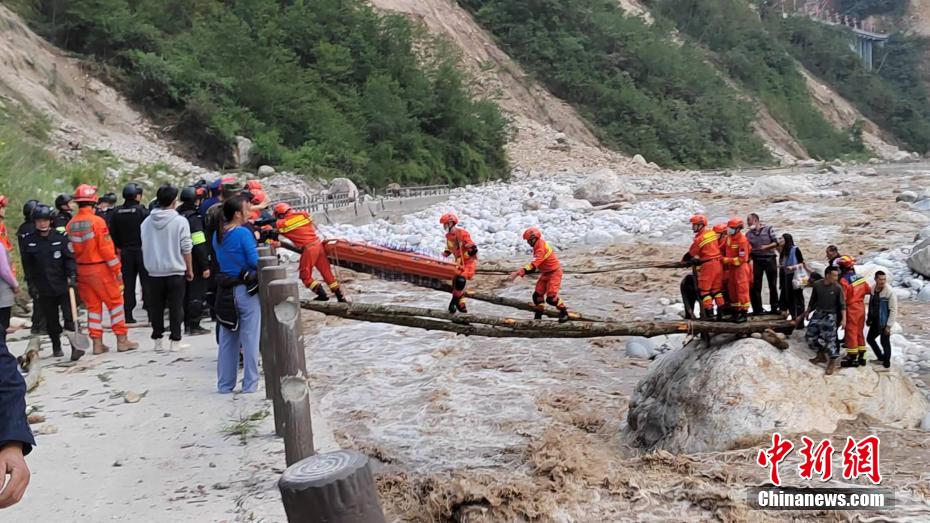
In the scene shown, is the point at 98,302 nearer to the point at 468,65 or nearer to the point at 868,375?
the point at 868,375

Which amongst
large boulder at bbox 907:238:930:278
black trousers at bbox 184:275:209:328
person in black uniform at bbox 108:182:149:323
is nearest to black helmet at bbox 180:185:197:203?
person in black uniform at bbox 108:182:149:323

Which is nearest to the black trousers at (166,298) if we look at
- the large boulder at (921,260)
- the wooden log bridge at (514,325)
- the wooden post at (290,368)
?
the wooden log bridge at (514,325)

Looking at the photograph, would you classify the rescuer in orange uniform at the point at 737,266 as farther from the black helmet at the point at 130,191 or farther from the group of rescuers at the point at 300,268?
the black helmet at the point at 130,191

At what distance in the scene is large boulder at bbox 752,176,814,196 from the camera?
23688 mm

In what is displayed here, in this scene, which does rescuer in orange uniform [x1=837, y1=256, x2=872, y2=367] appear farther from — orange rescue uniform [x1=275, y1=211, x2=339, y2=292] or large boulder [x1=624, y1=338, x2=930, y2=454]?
orange rescue uniform [x1=275, y1=211, x2=339, y2=292]

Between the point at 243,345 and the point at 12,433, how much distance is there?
350 centimetres

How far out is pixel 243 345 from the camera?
18.2 feet

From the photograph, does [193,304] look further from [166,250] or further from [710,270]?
[710,270]

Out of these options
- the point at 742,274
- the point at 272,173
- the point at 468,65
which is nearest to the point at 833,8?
the point at 468,65

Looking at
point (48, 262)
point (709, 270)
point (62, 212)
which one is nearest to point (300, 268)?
point (48, 262)

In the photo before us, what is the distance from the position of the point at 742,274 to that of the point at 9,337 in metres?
7.04

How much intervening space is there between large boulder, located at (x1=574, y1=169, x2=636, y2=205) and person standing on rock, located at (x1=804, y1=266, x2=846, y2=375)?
55.0 feet

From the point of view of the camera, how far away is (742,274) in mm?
5316

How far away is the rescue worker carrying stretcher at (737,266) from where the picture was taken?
526 cm
